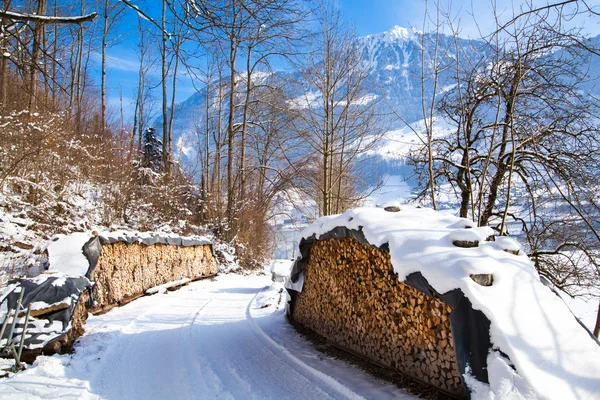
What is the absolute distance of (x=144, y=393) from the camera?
13.4 ft

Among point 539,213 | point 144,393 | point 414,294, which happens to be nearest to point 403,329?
point 414,294

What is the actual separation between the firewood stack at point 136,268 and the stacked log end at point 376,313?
176 inches

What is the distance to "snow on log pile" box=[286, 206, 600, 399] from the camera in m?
2.73

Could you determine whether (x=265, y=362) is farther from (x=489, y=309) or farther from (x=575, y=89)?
(x=575, y=89)

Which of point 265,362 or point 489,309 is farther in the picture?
point 265,362

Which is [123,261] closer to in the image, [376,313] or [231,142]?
[376,313]

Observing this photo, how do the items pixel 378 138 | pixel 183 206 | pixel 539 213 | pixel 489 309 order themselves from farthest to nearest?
pixel 183 206, pixel 378 138, pixel 539 213, pixel 489 309

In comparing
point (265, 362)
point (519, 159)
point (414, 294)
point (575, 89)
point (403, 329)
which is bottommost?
point (265, 362)

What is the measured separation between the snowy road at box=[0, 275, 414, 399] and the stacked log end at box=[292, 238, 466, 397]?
355mm

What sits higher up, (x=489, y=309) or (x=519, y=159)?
(x=519, y=159)

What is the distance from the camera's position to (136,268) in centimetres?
1003

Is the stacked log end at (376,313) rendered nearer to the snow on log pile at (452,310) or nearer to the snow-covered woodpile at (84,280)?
the snow on log pile at (452,310)

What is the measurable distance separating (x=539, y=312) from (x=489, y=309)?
472mm

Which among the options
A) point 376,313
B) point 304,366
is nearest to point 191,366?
point 304,366
